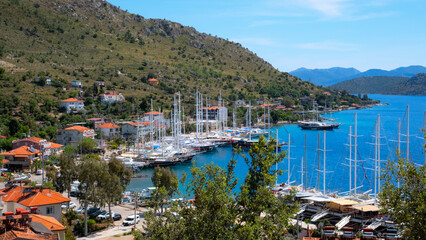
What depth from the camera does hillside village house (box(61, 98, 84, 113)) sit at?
7900 cm

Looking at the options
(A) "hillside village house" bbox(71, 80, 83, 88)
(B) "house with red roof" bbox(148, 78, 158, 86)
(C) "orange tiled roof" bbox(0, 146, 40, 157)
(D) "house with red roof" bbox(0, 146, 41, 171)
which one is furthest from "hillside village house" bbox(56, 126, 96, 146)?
(B) "house with red roof" bbox(148, 78, 158, 86)

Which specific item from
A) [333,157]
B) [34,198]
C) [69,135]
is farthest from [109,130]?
[34,198]

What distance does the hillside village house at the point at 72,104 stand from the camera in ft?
259

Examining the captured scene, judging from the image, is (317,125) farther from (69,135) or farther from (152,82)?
(69,135)

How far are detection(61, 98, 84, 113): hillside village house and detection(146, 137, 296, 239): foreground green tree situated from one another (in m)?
70.7

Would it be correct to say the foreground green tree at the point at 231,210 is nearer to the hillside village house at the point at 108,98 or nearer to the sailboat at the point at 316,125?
the hillside village house at the point at 108,98

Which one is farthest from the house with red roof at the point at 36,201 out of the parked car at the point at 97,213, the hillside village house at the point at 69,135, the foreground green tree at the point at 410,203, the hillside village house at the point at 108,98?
the hillside village house at the point at 108,98

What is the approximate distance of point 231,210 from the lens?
12781mm

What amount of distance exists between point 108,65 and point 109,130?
1749 inches

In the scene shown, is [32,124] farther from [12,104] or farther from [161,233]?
[161,233]

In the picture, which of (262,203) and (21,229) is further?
(21,229)

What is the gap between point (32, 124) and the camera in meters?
66.1

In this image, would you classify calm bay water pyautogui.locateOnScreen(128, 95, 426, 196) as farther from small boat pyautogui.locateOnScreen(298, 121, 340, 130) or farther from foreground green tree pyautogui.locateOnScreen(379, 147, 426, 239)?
foreground green tree pyautogui.locateOnScreen(379, 147, 426, 239)

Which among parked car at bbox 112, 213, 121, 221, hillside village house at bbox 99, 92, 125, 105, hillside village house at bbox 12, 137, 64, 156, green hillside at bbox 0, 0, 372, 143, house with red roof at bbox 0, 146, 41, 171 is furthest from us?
hillside village house at bbox 99, 92, 125, 105
